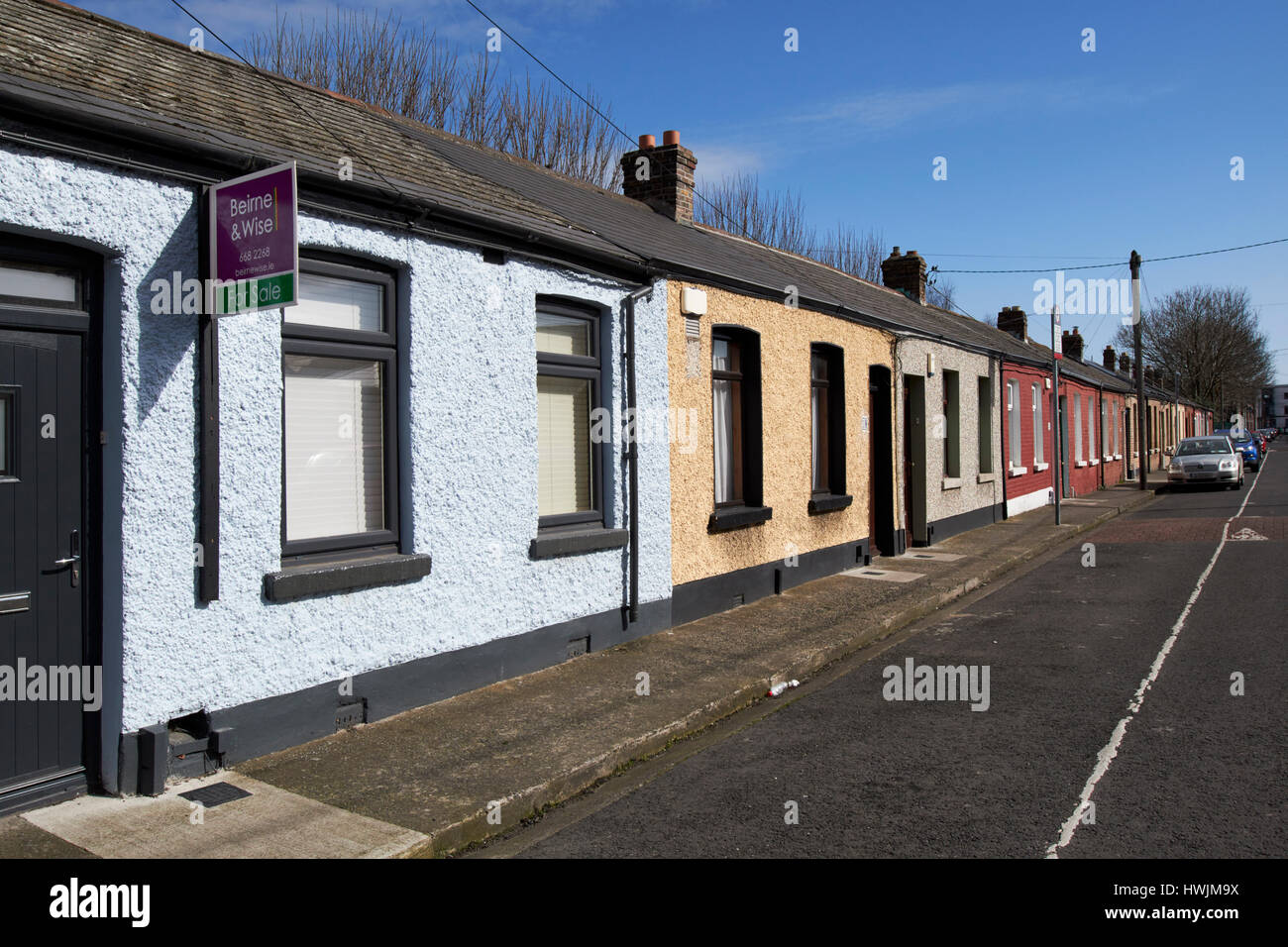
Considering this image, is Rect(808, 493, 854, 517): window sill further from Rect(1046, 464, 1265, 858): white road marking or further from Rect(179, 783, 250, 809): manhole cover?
Rect(179, 783, 250, 809): manhole cover

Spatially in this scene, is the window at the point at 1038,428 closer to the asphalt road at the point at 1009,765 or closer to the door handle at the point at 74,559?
the asphalt road at the point at 1009,765

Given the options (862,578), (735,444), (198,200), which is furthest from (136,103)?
(862,578)

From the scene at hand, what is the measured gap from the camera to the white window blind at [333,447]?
233 inches

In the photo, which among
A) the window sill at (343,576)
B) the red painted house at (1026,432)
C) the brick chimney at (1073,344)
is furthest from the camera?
the brick chimney at (1073,344)

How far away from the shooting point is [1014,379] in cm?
2086

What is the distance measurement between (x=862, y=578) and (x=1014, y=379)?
10830 mm

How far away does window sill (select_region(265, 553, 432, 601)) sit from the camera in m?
5.52

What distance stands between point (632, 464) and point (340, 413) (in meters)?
3.00

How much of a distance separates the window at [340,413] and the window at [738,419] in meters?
4.62

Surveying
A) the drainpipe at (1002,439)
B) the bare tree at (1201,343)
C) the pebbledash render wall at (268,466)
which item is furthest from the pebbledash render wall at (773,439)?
the bare tree at (1201,343)

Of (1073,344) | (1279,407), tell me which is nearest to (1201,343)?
(1073,344)

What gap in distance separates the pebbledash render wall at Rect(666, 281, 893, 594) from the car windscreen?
2031cm

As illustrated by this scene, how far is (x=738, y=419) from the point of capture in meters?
10.6

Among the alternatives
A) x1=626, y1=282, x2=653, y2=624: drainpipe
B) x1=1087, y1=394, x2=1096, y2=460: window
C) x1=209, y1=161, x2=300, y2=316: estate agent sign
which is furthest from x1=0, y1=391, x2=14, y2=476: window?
x1=1087, y1=394, x2=1096, y2=460: window
